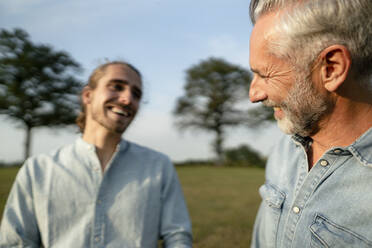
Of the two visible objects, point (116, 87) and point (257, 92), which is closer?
point (257, 92)

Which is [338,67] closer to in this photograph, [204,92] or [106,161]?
[106,161]

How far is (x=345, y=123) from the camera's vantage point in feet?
4.39

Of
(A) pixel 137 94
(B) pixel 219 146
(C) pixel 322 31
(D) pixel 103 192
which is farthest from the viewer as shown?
(B) pixel 219 146

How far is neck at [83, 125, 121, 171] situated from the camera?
254 cm

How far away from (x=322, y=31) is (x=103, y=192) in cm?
194

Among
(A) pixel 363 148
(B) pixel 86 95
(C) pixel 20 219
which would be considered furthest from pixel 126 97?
(A) pixel 363 148

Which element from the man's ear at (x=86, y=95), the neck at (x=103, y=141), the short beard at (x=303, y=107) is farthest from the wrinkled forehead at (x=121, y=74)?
the short beard at (x=303, y=107)

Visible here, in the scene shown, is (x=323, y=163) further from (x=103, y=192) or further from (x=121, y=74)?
(x=121, y=74)

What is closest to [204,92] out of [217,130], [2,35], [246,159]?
[217,130]

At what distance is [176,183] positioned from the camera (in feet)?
8.27

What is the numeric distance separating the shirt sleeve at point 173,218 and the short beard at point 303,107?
1.34 m

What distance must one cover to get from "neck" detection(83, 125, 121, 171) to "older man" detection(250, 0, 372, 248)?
1563mm

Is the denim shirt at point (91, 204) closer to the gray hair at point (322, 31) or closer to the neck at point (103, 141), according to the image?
the neck at point (103, 141)

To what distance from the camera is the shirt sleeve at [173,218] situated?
227 cm
